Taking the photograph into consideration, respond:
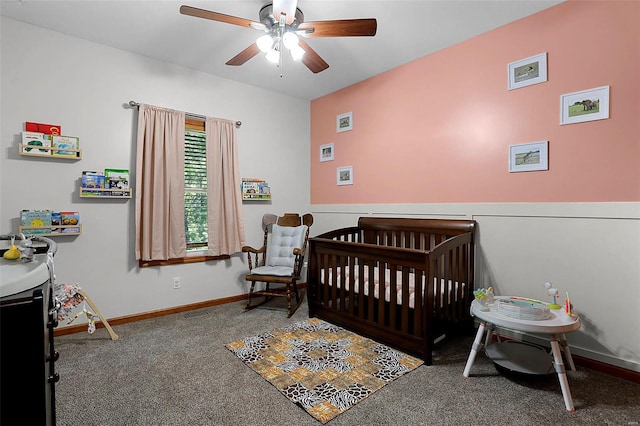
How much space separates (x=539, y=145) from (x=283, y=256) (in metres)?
2.62

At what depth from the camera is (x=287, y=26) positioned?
2.10m

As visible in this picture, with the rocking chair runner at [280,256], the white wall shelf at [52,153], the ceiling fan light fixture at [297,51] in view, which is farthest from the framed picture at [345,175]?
the white wall shelf at [52,153]

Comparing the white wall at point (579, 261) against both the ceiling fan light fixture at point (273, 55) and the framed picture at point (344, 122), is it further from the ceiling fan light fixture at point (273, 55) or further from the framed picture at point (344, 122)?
the ceiling fan light fixture at point (273, 55)

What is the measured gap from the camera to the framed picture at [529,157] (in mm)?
2309

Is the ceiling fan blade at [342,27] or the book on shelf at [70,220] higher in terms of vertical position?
the ceiling fan blade at [342,27]

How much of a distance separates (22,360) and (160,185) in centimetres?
240

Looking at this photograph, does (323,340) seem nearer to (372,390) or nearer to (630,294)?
(372,390)

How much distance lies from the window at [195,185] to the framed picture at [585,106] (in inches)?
127

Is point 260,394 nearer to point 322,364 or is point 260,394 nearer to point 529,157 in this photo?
point 322,364

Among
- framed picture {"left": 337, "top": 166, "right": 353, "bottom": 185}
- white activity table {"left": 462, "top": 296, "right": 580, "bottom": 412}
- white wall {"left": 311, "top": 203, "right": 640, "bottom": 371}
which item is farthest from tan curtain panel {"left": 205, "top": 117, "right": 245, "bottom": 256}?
white activity table {"left": 462, "top": 296, "right": 580, "bottom": 412}

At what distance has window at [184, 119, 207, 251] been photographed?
3334 mm

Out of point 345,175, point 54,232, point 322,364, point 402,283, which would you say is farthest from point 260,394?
point 345,175

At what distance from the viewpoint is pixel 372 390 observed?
6.07ft

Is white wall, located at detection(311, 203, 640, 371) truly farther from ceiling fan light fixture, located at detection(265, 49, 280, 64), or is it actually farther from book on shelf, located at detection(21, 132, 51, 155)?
book on shelf, located at detection(21, 132, 51, 155)
